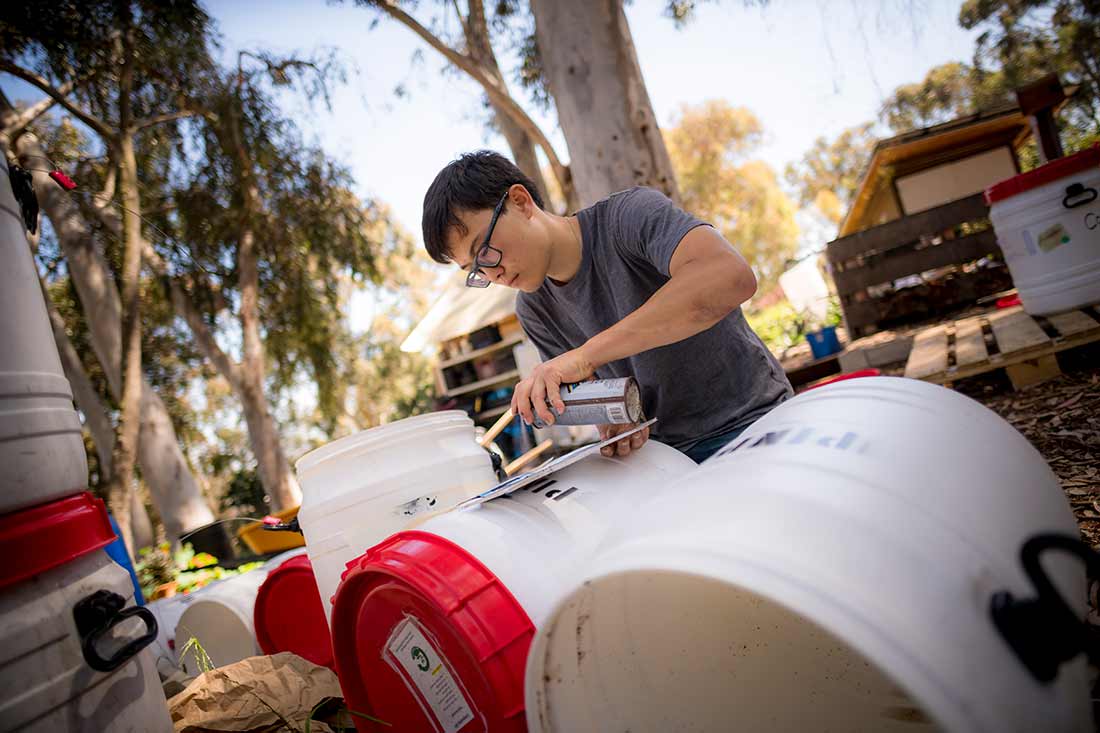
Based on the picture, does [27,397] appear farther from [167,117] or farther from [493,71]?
[167,117]

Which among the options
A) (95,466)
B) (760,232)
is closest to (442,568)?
(95,466)

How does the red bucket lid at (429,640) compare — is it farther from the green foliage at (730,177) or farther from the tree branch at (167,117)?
the green foliage at (730,177)

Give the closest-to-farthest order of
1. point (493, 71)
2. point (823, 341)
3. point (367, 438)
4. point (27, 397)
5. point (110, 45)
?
1. point (27, 397)
2. point (367, 438)
3. point (823, 341)
4. point (110, 45)
5. point (493, 71)

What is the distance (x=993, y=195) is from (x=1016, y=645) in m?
4.44

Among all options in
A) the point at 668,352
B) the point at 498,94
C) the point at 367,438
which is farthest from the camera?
the point at 498,94

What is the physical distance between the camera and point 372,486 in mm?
1670

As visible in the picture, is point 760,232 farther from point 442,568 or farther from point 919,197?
point 442,568

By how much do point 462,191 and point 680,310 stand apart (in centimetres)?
76

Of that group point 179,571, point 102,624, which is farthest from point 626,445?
point 179,571

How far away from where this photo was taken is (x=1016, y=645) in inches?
28.5

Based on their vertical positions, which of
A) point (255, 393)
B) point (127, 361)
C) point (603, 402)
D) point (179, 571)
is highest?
point (127, 361)

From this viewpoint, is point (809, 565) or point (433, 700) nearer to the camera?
point (809, 565)

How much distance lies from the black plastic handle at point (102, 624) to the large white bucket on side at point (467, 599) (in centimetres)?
38

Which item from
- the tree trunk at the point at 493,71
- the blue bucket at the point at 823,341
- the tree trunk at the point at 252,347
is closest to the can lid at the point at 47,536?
the tree trunk at the point at 493,71
